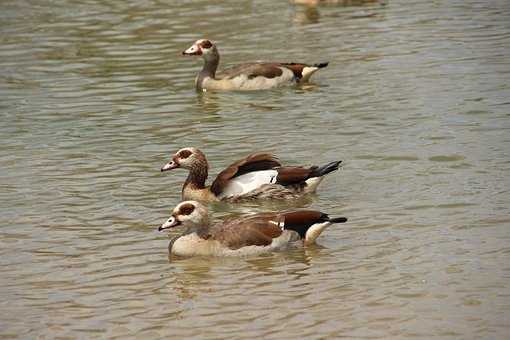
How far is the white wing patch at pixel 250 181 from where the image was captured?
50.1 feet

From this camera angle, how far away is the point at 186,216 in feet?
43.8

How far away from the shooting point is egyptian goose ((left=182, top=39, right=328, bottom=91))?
2123cm

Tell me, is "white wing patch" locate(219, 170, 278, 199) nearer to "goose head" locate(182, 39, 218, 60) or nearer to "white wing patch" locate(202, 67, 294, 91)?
"white wing patch" locate(202, 67, 294, 91)

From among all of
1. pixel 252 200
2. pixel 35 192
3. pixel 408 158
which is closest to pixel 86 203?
pixel 35 192

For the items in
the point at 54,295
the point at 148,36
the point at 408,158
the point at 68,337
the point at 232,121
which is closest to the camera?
the point at 68,337

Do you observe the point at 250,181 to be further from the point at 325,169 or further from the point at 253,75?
the point at 253,75

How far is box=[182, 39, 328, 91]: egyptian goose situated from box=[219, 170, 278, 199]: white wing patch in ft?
19.7

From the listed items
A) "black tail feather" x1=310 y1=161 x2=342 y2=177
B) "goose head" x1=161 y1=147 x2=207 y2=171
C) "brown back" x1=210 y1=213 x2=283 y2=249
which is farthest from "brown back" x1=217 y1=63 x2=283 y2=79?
"brown back" x1=210 y1=213 x2=283 y2=249

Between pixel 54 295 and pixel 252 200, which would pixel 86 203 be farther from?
pixel 54 295

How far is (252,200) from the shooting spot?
51.1 ft

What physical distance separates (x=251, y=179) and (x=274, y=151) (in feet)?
6.65

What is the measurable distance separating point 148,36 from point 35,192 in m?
10.9

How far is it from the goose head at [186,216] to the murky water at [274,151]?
1.15ft

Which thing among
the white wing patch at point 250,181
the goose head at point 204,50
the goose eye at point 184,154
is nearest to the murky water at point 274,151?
the white wing patch at point 250,181
